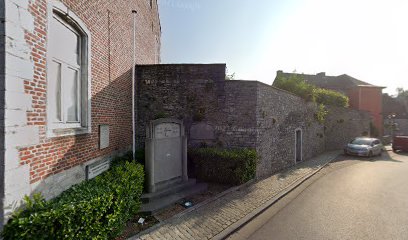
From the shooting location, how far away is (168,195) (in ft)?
23.6

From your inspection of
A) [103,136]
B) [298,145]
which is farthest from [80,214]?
[298,145]

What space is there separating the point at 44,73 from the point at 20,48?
73 centimetres

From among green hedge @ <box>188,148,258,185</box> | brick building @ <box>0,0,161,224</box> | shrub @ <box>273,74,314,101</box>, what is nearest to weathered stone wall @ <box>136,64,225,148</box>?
green hedge @ <box>188,148,258,185</box>

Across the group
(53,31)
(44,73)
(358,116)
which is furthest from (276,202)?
(358,116)

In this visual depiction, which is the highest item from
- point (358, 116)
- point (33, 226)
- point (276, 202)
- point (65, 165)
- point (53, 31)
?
point (53, 31)

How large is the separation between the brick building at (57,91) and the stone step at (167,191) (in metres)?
1.89

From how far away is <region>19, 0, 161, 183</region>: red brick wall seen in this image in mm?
4348

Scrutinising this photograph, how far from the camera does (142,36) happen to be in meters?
12.6

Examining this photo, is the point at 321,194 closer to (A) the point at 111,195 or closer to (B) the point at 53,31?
(A) the point at 111,195

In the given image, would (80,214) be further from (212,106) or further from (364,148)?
(364,148)

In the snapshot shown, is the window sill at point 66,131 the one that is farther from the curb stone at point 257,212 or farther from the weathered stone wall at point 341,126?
the weathered stone wall at point 341,126

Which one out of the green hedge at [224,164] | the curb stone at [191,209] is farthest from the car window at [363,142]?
the curb stone at [191,209]

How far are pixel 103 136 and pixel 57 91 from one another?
2278 millimetres

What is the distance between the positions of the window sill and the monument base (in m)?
2.55
